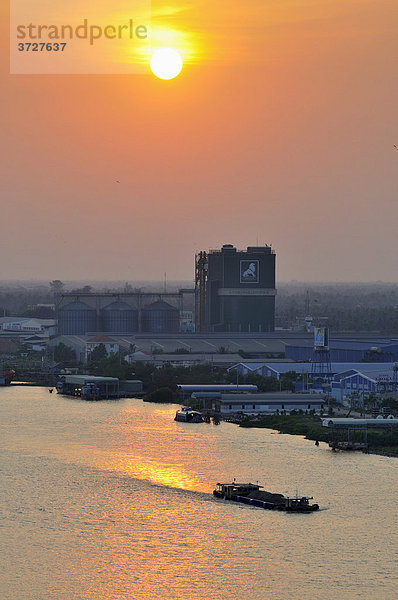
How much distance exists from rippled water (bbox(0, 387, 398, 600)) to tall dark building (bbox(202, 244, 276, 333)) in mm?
35854

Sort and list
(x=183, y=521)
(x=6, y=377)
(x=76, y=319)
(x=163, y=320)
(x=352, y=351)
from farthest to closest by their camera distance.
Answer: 1. (x=163, y=320)
2. (x=76, y=319)
3. (x=352, y=351)
4. (x=6, y=377)
5. (x=183, y=521)

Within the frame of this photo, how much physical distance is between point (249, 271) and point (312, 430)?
119 feet

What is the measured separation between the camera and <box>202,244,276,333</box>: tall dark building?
72938 mm

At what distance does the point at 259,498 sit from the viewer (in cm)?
2716

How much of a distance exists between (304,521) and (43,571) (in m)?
5.94

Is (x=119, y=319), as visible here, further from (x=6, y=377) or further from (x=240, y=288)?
(x=6, y=377)

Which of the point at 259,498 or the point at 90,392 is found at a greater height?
the point at 90,392

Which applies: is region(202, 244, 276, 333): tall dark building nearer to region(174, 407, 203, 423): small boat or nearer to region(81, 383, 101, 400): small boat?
region(81, 383, 101, 400): small boat

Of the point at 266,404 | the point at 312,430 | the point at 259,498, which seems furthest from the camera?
the point at 266,404

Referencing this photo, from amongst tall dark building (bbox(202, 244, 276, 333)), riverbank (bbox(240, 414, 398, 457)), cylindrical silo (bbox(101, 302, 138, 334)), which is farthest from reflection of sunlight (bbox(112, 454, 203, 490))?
cylindrical silo (bbox(101, 302, 138, 334))

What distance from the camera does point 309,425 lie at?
127ft

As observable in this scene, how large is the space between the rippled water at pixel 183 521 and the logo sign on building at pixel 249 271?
3610 centimetres

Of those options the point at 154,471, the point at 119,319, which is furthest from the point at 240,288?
the point at 154,471

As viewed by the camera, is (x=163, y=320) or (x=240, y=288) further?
(x=163, y=320)
